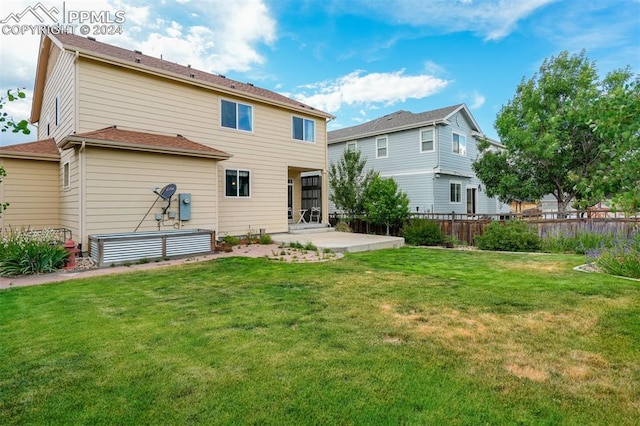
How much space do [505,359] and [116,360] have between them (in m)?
3.37

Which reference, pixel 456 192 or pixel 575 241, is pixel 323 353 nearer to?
pixel 575 241

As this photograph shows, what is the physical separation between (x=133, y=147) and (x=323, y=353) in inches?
320

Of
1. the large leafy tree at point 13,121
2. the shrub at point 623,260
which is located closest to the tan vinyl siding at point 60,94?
the large leafy tree at point 13,121

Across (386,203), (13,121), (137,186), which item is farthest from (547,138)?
(13,121)

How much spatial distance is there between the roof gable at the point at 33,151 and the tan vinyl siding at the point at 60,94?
1.36ft

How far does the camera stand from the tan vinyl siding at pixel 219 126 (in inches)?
370

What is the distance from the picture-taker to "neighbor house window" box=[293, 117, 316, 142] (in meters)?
14.3

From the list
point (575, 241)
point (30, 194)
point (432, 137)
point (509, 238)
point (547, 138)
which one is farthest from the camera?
point (432, 137)

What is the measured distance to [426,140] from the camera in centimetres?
1777

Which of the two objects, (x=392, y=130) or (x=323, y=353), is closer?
(x=323, y=353)

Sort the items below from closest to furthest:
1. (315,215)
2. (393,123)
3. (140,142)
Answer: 1. (140,142)
2. (315,215)
3. (393,123)

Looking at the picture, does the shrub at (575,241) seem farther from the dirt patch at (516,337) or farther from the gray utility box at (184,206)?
the gray utility box at (184,206)

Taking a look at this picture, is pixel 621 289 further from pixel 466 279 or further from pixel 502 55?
pixel 502 55

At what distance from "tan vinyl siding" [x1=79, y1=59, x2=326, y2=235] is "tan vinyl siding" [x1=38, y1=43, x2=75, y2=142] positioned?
1.77ft
